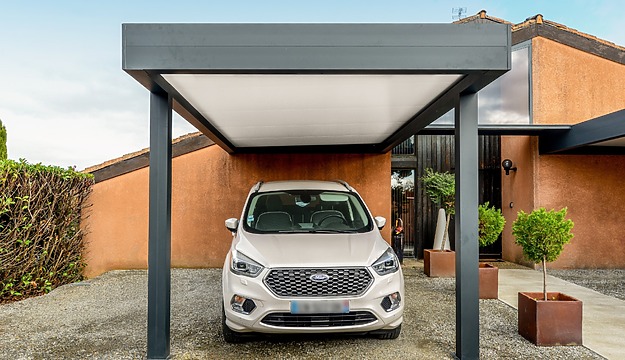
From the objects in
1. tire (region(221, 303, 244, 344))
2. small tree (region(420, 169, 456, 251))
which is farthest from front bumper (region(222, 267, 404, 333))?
small tree (region(420, 169, 456, 251))

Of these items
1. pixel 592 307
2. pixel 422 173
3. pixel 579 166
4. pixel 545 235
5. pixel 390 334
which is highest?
pixel 579 166

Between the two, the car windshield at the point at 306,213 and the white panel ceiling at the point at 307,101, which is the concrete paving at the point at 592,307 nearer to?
the car windshield at the point at 306,213

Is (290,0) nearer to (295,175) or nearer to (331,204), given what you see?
(295,175)

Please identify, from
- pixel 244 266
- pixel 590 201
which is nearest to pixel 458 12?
pixel 590 201

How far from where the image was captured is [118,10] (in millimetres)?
10914

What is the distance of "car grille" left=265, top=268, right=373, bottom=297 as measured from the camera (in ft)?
12.2

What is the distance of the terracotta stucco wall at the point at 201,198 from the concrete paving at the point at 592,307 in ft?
8.41

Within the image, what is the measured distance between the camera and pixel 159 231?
387cm

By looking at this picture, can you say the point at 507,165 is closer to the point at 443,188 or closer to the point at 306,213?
the point at 443,188

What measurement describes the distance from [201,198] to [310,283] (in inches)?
213

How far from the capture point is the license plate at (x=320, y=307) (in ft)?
12.0

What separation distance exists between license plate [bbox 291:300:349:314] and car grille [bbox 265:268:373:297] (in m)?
0.08

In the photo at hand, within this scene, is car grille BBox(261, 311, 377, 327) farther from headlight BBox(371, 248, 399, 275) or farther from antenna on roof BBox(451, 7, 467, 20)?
antenna on roof BBox(451, 7, 467, 20)

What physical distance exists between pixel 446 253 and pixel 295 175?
326 centimetres
